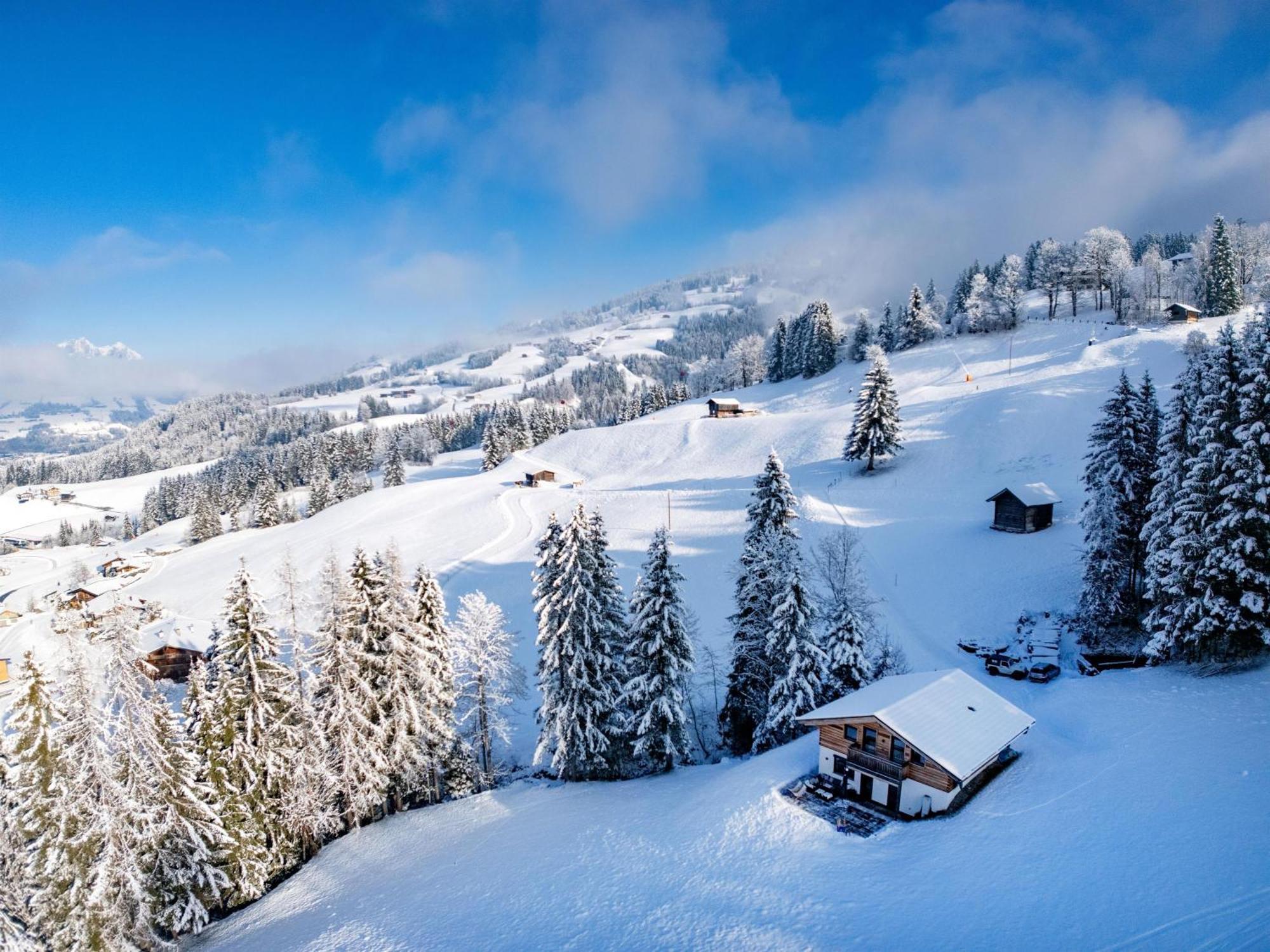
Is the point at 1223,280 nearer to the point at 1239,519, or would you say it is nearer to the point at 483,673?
the point at 1239,519

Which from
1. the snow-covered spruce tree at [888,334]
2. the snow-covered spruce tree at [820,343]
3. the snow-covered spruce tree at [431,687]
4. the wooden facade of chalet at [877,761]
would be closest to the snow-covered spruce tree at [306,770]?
the snow-covered spruce tree at [431,687]

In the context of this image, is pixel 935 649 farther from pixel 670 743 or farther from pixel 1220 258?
pixel 1220 258

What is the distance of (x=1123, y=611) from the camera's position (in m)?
31.0

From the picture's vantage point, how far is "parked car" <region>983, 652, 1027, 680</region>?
98.7 feet

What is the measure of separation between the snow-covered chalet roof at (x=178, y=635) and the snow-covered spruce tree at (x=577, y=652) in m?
34.8

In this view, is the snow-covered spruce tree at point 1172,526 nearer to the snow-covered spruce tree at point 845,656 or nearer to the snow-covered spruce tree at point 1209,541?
the snow-covered spruce tree at point 1209,541

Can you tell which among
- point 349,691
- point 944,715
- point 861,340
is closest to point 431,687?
point 349,691

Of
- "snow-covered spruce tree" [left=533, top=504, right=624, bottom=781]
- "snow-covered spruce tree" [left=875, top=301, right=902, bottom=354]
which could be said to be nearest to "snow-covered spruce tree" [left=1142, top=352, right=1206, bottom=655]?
"snow-covered spruce tree" [left=533, top=504, right=624, bottom=781]

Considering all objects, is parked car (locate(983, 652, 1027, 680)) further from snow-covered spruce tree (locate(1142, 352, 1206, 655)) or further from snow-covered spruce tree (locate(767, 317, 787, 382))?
snow-covered spruce tree (locate(767, 317, 787, 382))

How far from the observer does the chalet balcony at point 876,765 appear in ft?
71.1

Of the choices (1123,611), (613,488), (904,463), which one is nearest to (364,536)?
(613,488)

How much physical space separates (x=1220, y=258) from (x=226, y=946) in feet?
363

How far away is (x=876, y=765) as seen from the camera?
2212 centimetres

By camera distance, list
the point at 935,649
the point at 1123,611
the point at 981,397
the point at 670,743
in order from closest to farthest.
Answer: the point at 670,743, the point at 1123,611, the point at 935,649, the point at 981,397
